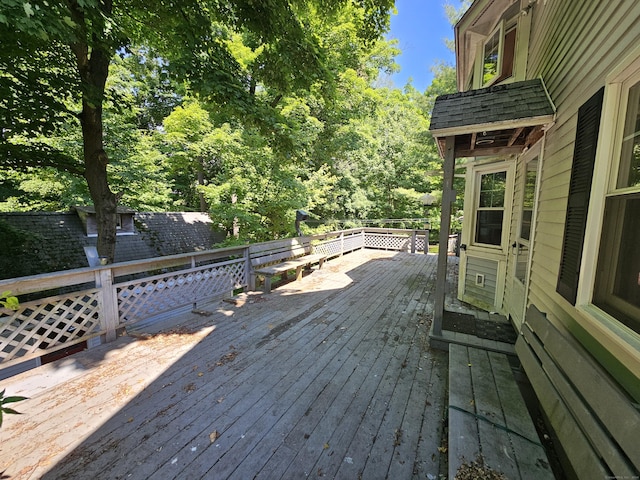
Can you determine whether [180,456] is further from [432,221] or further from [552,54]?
[432,221]

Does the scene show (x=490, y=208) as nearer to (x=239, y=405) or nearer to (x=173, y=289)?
(x=239, y=405)

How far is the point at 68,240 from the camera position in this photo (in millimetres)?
7438

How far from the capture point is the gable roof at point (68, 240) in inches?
246

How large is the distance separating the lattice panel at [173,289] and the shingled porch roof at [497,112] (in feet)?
12.7

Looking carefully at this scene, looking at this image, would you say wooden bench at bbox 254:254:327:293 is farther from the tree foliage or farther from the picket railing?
the tree foliage

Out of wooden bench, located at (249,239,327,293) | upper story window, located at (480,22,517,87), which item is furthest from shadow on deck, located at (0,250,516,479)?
upper story window, located at (480,22,517,87)

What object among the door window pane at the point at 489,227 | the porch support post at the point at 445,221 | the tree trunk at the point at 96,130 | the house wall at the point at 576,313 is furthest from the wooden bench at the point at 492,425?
the tree trunk at the point at 96,130

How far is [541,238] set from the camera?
2.64 meters

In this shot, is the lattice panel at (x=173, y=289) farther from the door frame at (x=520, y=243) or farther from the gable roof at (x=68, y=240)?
the door frame at (x=520, y=243)

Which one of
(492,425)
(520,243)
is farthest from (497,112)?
(492,425)

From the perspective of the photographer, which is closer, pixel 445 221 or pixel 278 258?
pixel 445 221

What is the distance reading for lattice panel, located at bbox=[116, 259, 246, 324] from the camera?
134 inches

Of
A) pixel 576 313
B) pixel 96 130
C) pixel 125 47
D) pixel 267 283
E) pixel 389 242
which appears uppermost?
pixel 125 47

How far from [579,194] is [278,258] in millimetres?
5019
